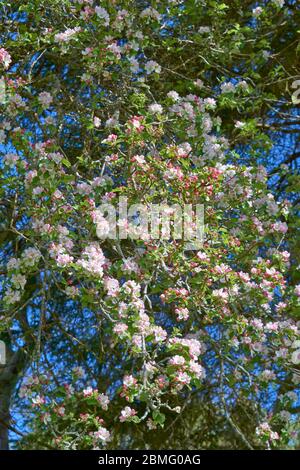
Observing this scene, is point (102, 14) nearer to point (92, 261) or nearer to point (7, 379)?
point (92, 261)

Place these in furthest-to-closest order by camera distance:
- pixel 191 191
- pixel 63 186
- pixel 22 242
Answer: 1. pixel 22 242
2. pixel 63 186
3. pixel 191 191

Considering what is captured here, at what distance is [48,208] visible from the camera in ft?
11.1

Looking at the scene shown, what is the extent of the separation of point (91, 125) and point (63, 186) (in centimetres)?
32

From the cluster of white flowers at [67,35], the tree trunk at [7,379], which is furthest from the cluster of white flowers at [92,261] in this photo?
the tree trunk at [7,379]

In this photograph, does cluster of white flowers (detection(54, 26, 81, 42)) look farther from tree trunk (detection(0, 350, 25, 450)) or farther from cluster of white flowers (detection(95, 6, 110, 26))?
tree trunk (detection(0, 350, 25, 450))

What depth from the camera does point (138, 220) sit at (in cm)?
335

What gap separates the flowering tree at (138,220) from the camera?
321cm

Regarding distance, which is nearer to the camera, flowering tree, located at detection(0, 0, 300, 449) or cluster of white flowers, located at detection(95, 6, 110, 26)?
flowering tree, located at detection(0, 0, 300, 449)

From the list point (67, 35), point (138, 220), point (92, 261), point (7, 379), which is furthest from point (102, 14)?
point (7, 379)

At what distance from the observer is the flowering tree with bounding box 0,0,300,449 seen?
3205 mm

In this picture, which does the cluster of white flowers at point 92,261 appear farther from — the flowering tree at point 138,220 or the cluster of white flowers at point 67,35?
the cluster of white flowers at point 67,35

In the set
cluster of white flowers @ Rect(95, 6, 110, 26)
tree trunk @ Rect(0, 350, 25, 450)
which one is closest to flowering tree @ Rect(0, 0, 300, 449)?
cluster of white flowers @ Rect(95, 6, 110, 26)
